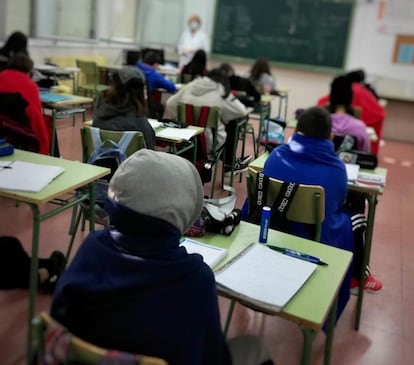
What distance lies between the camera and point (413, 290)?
315cm

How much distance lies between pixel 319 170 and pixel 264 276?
105cm

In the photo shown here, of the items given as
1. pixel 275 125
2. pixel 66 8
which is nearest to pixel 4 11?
pixel 66 8

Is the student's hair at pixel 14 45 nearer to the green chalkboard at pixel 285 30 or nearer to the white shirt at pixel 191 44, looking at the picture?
the white shirt at pixel 191 44

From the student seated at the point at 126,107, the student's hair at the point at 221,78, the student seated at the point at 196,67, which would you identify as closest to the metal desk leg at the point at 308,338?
the student seated at the point at 126,107

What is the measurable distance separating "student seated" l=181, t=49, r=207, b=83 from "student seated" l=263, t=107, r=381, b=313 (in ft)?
14.2

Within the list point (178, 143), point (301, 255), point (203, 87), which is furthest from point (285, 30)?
point (301, 255)

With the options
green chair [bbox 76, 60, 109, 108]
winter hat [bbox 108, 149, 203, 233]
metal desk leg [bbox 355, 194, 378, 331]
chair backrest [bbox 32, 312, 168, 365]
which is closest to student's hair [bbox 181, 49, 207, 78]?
green chair [bbox 76, 60, 109, 108]

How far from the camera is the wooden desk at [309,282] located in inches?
53.0

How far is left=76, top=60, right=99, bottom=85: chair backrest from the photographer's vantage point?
746 cm

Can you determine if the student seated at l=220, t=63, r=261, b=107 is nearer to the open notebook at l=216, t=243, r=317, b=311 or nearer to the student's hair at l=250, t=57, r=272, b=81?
the student's hair at l=250, t=57, r=272, b=81

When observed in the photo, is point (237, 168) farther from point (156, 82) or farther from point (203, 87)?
point (156, 82)

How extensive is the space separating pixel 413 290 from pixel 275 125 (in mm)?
2672

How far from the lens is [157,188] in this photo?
1.17m

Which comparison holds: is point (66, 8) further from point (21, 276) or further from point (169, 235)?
point (169, 235)
